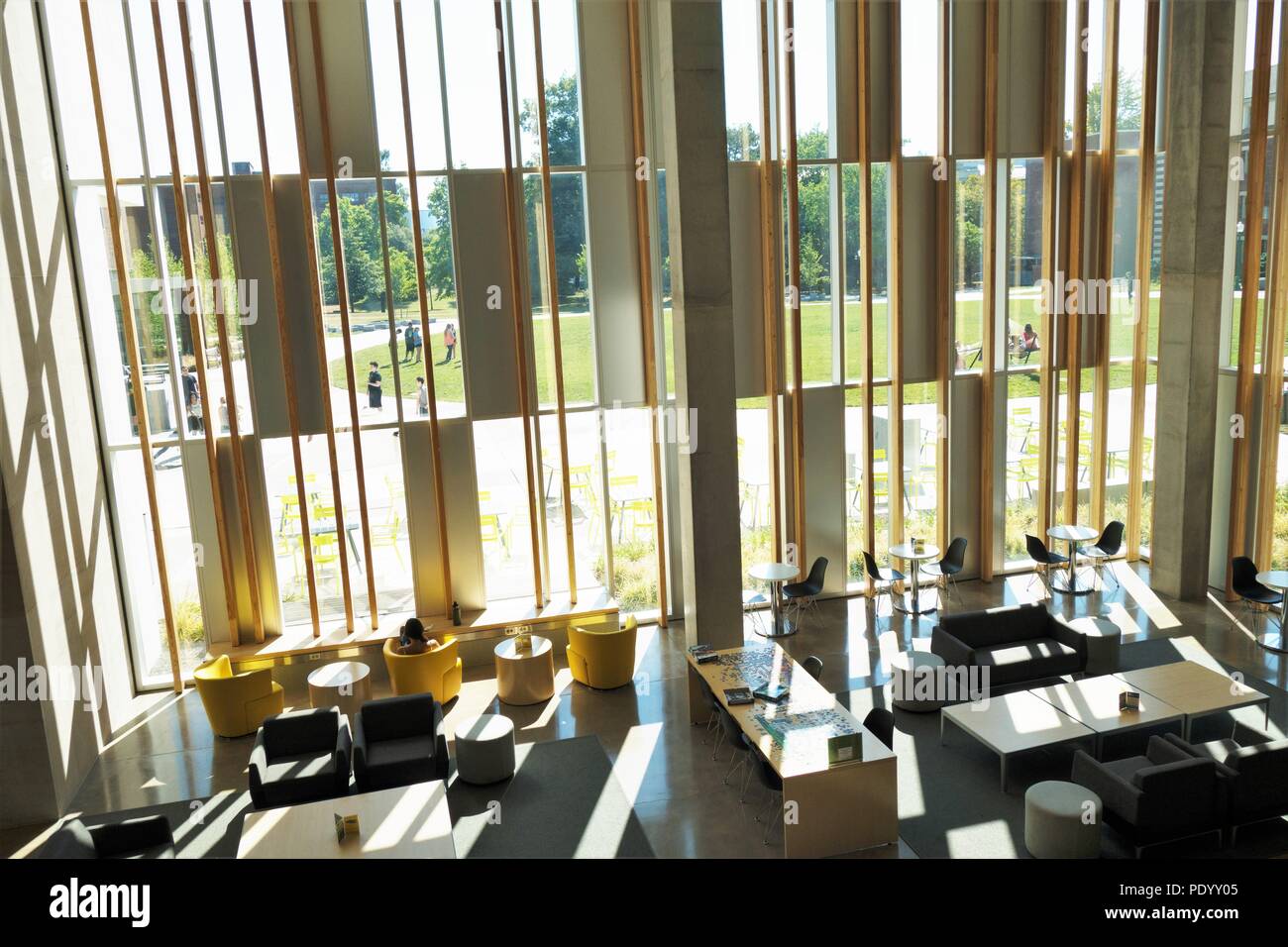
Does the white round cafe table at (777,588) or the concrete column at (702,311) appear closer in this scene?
the concrete column at (702,311)

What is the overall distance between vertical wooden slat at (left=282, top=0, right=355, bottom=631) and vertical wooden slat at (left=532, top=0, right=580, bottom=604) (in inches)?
87.0

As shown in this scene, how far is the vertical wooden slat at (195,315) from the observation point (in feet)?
32.2

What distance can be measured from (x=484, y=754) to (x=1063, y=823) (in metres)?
4.41

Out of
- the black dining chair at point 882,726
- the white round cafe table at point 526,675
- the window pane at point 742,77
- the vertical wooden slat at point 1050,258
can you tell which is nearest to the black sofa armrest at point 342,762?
the white round cafe table at point 526,675

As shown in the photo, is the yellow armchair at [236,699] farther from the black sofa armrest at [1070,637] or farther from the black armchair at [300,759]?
the black sofa armrest at [1070,637]

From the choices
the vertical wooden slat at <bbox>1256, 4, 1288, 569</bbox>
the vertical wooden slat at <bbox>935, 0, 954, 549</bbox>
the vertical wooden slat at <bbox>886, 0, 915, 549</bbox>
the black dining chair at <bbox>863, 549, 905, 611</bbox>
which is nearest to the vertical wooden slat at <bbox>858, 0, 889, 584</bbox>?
the black dining chair at <bbox>863, 549, 905, 611</bbox>

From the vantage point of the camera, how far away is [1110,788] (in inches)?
275

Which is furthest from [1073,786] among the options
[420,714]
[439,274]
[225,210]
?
[225,210]

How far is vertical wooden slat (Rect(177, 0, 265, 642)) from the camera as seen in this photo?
32.3 feet

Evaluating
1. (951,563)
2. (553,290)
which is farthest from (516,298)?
(951,563)

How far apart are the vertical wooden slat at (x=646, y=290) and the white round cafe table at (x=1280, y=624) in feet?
20.4

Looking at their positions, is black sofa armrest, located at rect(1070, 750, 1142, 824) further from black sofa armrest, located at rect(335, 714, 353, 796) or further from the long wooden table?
black sofa armrest, located at rect(335, 714, 353, 796)
